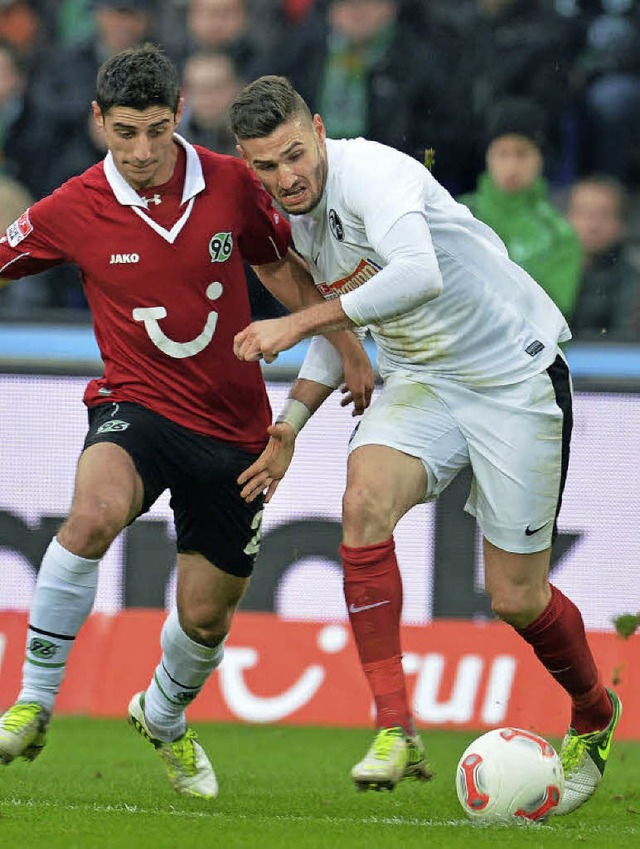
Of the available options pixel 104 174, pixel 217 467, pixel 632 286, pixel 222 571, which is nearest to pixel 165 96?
pixel 104 174

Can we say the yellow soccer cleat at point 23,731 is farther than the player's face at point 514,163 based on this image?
No

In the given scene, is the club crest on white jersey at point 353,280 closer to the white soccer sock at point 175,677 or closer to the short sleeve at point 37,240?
the short sleeve at point 37,240

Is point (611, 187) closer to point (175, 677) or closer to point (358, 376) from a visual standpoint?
point (358, 376)

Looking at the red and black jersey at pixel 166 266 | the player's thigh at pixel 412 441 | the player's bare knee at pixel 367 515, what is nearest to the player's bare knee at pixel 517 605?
the player's thigh at pixel 412 441

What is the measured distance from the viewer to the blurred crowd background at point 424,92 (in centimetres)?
948

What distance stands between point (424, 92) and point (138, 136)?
471 centimetres

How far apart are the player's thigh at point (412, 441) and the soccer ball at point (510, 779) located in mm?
834

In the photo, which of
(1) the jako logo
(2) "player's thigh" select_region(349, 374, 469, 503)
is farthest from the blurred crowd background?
(2) "player's thigh" select_region(349, 374, 469, 503)

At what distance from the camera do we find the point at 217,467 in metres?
5.73

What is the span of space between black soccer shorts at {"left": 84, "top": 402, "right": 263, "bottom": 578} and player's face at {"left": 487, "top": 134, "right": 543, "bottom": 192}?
12.8ft

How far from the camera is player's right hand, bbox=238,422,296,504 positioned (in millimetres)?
5508

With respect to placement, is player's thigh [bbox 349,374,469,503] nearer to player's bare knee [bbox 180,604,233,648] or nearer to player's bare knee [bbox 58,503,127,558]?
player's bare knee [bbox 58,503,127,558]

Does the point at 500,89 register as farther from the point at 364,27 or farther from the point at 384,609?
the point at 384,609

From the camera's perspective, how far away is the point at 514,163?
926 cm
